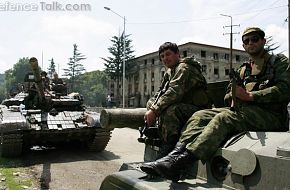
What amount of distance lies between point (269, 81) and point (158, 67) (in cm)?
5693

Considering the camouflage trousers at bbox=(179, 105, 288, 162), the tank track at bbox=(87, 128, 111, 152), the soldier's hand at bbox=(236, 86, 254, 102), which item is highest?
the soldier's hand at bbox=(236, 86, 254, 102)

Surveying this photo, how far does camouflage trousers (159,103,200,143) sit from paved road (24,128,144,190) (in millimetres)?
3424

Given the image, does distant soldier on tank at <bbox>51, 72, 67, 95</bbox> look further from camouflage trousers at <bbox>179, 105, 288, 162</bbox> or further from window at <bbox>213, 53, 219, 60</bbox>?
window at <bbox>213, 53, 219, 60</bbox>

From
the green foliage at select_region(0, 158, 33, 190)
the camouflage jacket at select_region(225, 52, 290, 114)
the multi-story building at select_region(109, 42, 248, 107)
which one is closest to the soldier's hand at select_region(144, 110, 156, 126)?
the camouflage jacket at select_region(225, 52, 290, 114)

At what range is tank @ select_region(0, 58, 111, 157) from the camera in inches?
345

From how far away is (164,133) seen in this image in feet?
10.6

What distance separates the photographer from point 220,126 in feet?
8.78

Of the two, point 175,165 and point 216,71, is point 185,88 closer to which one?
point 175,165

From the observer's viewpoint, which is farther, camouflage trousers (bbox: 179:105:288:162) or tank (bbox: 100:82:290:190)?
camouflage trousers (bbox: 179:105:288:162)

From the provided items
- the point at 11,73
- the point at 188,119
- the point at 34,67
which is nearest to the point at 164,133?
the point at 188,119

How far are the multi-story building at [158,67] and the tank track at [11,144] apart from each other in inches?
1688

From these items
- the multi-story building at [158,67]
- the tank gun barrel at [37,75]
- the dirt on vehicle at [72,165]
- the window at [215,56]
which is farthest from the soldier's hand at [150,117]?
the window at [215,56]

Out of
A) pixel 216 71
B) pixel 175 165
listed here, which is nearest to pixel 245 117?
pixel 175 165

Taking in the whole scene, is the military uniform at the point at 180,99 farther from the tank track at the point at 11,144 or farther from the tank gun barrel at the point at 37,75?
the tank track at the point at 11,144
